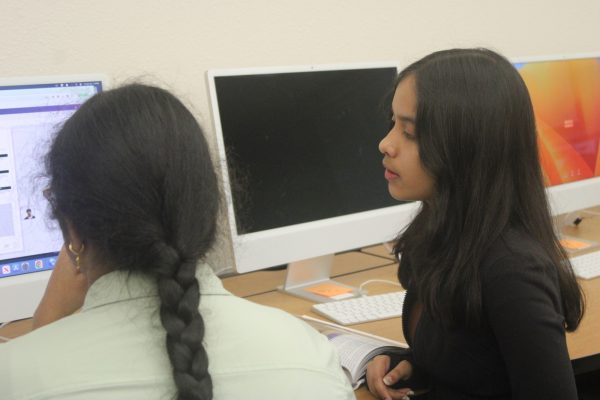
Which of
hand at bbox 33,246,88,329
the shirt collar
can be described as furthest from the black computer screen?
the shirt collar

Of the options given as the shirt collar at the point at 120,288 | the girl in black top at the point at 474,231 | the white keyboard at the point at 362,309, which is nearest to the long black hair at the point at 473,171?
the girl in black top at the point at 474,231

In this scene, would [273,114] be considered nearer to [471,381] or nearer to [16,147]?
[16,147]

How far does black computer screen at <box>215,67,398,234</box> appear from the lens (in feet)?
4.52

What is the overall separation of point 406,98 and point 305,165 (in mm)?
381

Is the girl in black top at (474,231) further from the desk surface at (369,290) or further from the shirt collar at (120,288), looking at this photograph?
the shirt collar at (120,288)

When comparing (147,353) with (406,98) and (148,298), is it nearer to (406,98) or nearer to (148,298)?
(148,298)

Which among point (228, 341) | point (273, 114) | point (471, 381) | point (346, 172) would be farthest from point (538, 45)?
point (228, 341)

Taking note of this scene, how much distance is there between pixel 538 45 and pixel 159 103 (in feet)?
6.29

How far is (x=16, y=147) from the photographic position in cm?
117

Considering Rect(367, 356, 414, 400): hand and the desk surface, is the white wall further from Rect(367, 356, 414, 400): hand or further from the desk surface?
Rect(367, 356, 414, 400): hand

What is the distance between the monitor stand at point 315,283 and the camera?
150 centimetres

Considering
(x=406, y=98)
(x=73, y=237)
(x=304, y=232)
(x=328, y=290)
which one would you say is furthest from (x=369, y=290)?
(x=73, y=237)

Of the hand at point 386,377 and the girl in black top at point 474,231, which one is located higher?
the girl in black top at point 474,231

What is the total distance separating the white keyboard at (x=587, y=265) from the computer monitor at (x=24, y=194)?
116 centimetres
